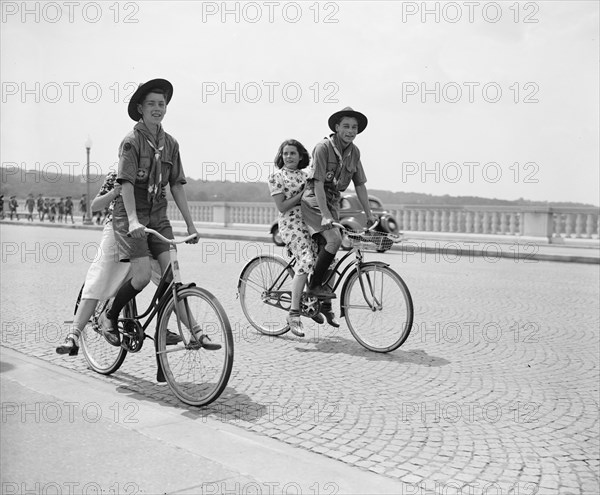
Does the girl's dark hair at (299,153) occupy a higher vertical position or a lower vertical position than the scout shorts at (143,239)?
higher

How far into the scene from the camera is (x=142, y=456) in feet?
11.2

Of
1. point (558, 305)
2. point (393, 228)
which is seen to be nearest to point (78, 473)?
point (558, 305)

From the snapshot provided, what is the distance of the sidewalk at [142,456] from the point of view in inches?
122

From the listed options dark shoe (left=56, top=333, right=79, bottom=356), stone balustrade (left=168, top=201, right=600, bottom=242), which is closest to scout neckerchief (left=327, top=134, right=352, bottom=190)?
dark shoe (left=56, top=333, right=79, bottom=356)

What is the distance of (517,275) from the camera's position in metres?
13.0

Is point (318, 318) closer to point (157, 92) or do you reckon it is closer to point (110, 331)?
point (110, 331)

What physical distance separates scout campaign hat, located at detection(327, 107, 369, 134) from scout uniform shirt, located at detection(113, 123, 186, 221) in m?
1.82

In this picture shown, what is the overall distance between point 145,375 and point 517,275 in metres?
9.40

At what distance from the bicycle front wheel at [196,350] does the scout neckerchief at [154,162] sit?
0.72 metres

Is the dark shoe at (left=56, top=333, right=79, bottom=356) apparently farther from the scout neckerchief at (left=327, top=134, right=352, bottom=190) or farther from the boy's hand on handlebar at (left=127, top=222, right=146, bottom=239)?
the scout neckerchief at (left=327, top=134, right=352, bottom=190)

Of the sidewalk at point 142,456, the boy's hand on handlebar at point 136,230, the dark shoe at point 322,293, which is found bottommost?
the sidewalk at point 142,456

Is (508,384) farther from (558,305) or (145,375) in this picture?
(558,305)

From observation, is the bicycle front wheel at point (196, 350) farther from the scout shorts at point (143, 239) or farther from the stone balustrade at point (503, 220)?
the stone balustrade at point (503, 220)

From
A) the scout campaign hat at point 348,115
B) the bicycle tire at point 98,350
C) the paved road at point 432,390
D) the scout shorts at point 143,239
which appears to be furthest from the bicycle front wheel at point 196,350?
the scout campaign hat at point 348,115
